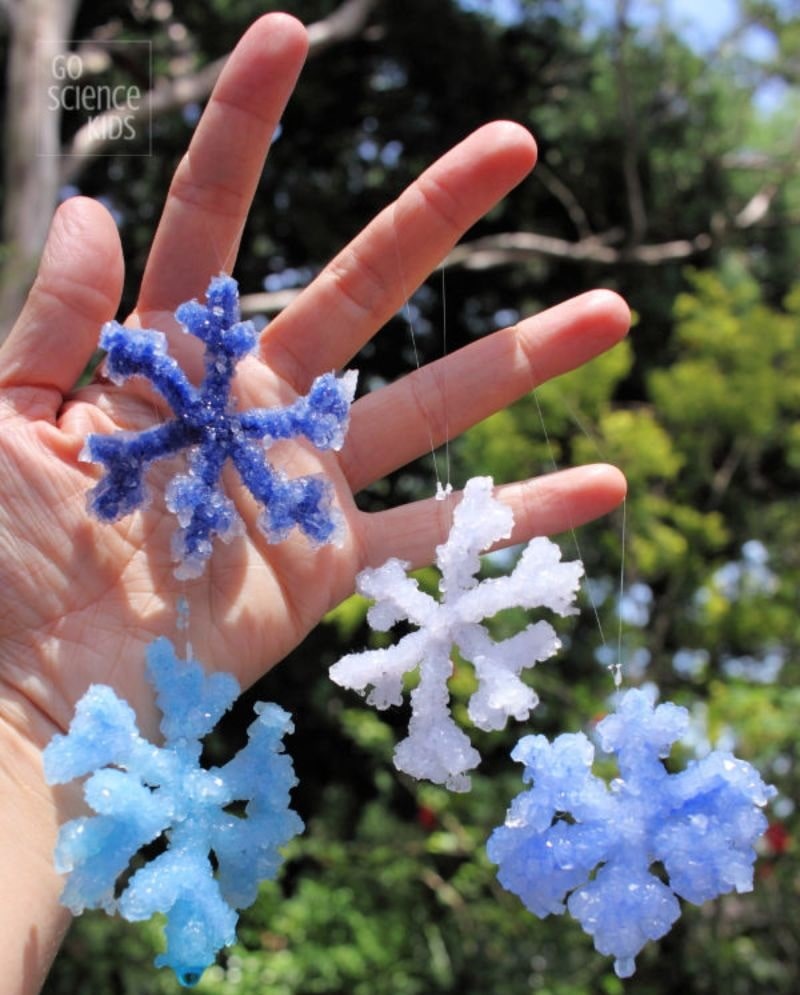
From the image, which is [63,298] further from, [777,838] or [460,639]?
[777,838]

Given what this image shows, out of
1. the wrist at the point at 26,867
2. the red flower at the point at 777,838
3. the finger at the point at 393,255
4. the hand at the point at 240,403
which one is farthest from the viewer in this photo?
the red flower at the point at 777,838

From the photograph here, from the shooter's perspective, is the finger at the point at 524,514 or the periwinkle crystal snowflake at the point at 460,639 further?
the finger at the point at 524,514

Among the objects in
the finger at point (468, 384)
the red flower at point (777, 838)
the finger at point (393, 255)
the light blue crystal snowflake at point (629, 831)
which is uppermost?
the finger at point (393, 255)

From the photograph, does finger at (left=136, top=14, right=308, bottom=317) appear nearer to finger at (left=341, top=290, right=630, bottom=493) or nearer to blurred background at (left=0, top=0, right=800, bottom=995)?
finger at (left=341, top=290, right=630, bottom=493)

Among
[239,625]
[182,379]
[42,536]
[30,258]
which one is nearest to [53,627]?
[42,536]

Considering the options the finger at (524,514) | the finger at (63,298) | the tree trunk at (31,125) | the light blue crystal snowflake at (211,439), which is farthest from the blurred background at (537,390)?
the finger at (63,298)

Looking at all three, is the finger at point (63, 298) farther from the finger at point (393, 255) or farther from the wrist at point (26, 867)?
the wrist at point (26, 867)

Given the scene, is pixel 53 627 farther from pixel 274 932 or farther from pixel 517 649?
pixel 274 932

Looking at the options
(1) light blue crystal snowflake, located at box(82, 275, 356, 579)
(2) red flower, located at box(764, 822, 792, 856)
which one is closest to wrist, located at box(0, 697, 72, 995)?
(1) light blue crystal snowflake, located at box(82, 275, 356, 579)
